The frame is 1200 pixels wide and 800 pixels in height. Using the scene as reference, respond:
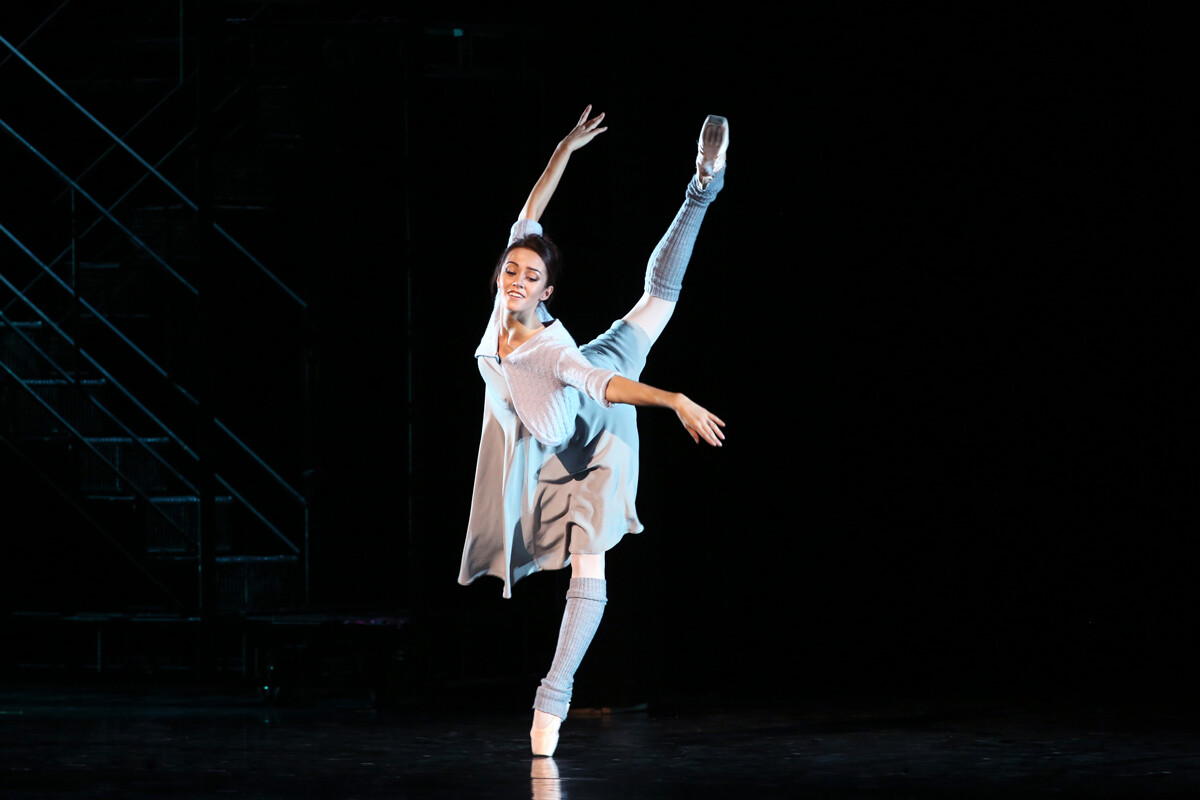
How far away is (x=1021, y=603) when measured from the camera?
6277 millimetres

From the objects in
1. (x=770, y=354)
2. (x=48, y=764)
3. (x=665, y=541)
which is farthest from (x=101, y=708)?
(x=770, y=354)

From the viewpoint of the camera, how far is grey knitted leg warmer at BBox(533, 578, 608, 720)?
4348 millimetres

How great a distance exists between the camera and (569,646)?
4.40 meters

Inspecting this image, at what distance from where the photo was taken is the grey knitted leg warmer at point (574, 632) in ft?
14.3

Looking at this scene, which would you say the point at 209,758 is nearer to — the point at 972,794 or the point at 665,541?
the point at 972,794

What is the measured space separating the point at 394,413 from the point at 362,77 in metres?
1.27

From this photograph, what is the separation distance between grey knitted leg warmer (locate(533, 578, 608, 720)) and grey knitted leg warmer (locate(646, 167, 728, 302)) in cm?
81

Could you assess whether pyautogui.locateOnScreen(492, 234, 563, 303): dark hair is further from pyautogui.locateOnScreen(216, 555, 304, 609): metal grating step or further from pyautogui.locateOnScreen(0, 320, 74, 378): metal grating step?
pyautogui.locateOnScreen(0, 320, 74, 378): metal grating step

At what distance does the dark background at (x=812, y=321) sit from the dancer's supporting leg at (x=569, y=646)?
89 cm

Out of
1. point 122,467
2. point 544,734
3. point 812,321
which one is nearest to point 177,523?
point 122,467

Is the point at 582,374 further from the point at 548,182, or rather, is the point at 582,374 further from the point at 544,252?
the point at 548,182

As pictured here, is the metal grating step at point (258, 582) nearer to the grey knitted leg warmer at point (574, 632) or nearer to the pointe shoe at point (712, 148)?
the grey knitted leg warmer at point (574, 632)

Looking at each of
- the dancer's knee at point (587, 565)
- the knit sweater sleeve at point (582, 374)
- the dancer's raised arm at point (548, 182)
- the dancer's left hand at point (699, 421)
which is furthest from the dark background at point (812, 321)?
the dancer's left hand at point (699, 421)

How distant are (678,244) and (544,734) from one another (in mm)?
1334
